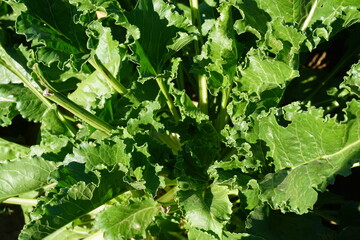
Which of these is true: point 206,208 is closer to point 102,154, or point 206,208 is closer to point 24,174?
point 102,154

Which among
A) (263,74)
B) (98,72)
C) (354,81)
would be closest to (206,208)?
(263,74)

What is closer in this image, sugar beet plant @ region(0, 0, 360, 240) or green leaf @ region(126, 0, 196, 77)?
sugar beet plant @ region(0, 0, 360, 240)

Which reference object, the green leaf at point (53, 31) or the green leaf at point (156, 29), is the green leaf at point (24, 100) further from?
the green leaf at point (156, 29)

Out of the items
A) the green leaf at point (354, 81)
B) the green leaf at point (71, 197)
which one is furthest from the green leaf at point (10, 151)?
the green leaf at point (354, 81)

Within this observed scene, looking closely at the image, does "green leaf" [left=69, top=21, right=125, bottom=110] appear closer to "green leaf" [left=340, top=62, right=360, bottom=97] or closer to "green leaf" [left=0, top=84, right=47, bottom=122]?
"green leaf" [left=0, top=84, right=47, bottom=122]

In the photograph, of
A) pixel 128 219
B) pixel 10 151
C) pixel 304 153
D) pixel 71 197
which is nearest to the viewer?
pixel 71 197

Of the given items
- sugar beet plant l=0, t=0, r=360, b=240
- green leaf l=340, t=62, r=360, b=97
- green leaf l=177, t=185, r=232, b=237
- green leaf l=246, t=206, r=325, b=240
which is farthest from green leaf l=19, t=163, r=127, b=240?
green leaf l=340, t=62, r=360, b=97
